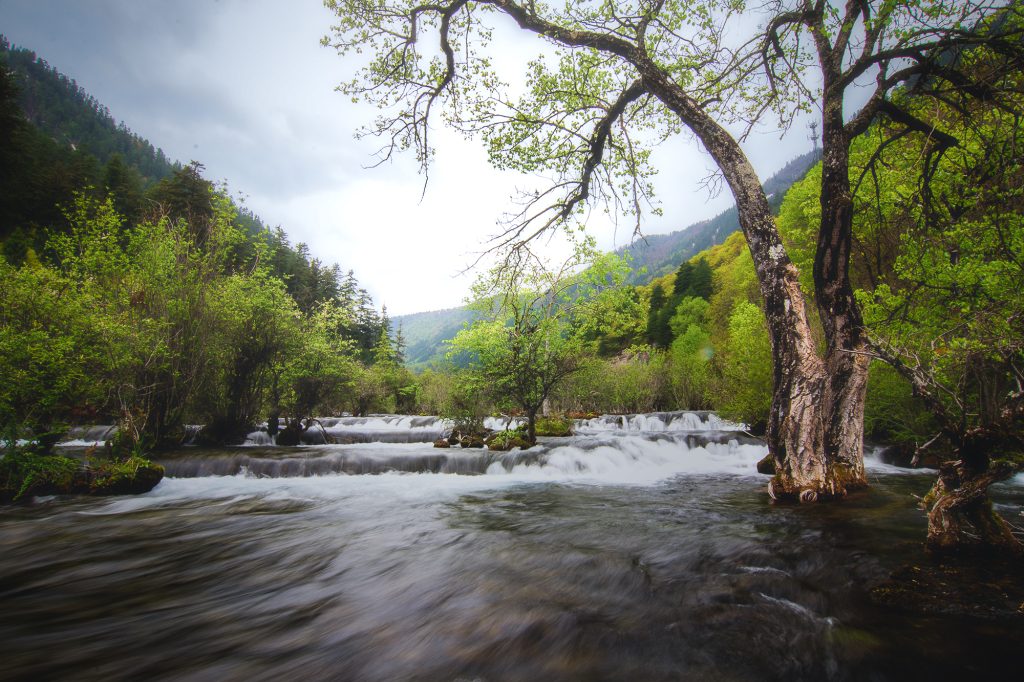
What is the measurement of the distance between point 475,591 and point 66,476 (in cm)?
916

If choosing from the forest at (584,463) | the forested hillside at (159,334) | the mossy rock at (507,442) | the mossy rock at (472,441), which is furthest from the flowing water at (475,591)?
the mossy rock at (472,441)

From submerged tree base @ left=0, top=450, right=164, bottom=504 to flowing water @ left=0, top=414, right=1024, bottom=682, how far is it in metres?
0.46

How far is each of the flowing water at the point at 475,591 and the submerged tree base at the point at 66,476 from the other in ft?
1.50

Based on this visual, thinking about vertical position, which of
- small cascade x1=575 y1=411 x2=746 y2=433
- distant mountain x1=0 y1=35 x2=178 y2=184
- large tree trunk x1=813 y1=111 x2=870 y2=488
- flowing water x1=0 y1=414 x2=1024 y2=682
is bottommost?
small cascade x1=575 y1=411 x2=746 y2=433

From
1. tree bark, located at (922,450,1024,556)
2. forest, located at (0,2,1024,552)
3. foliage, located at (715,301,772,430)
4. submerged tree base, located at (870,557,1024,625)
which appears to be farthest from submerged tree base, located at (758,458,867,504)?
foliage, located at (715,301,772,430)

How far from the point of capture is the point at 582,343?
13641mm

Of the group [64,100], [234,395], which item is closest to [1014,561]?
[234,395]

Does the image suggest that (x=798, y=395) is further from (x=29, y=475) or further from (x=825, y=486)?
(x=29, y=475)

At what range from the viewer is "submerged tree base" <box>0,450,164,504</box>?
23.1ft

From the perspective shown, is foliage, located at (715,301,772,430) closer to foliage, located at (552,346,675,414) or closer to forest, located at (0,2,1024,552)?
forest, located at (0,2,1024,552)

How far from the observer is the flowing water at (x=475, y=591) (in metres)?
2.30

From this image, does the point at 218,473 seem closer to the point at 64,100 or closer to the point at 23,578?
the point at 23,578

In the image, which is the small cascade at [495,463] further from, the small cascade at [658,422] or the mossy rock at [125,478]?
the small cascade at [658,422]

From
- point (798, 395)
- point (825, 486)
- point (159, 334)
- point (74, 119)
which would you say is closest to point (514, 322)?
point (798, 395)
